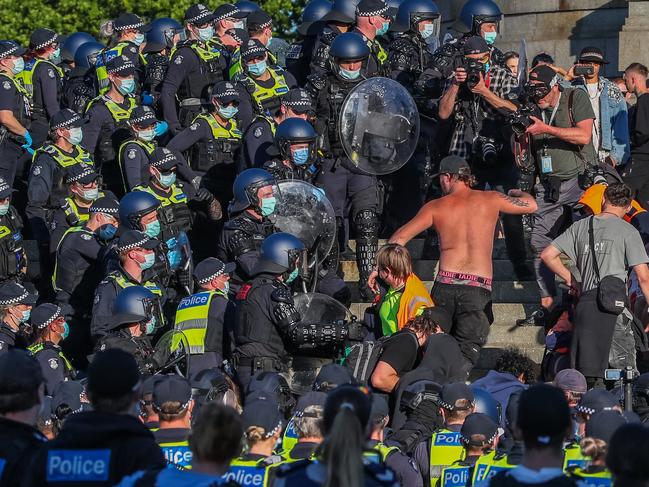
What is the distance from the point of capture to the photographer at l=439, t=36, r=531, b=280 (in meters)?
14.1

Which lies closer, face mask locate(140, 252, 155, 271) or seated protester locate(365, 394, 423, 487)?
seated protester locate(365, 394, 423, 487)

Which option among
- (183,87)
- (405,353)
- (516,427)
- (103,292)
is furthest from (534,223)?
(516,427)

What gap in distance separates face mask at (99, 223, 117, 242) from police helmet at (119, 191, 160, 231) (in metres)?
0.24

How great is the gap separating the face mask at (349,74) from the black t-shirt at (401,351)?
388cm

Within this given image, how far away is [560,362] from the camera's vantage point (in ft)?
Result: 38.6

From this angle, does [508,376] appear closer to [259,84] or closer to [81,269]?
[81,269]

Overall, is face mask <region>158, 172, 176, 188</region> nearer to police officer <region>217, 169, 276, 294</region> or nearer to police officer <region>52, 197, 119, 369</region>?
police officer <region>52, 197, 119, 369</region>

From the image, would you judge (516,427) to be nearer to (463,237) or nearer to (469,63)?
(463,237)

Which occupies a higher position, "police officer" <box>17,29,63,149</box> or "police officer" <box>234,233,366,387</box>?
"police officer" <box>17,29,63,149</box>

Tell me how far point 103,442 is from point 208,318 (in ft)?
18.9

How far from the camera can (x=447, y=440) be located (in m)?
9.87

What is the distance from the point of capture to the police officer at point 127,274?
501 inches

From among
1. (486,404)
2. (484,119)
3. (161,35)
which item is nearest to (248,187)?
(484,119)

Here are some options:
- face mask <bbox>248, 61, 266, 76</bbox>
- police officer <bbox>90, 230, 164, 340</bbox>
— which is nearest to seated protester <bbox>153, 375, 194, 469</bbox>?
police officer <bbox>90, 230, 164, 340</bbox>
